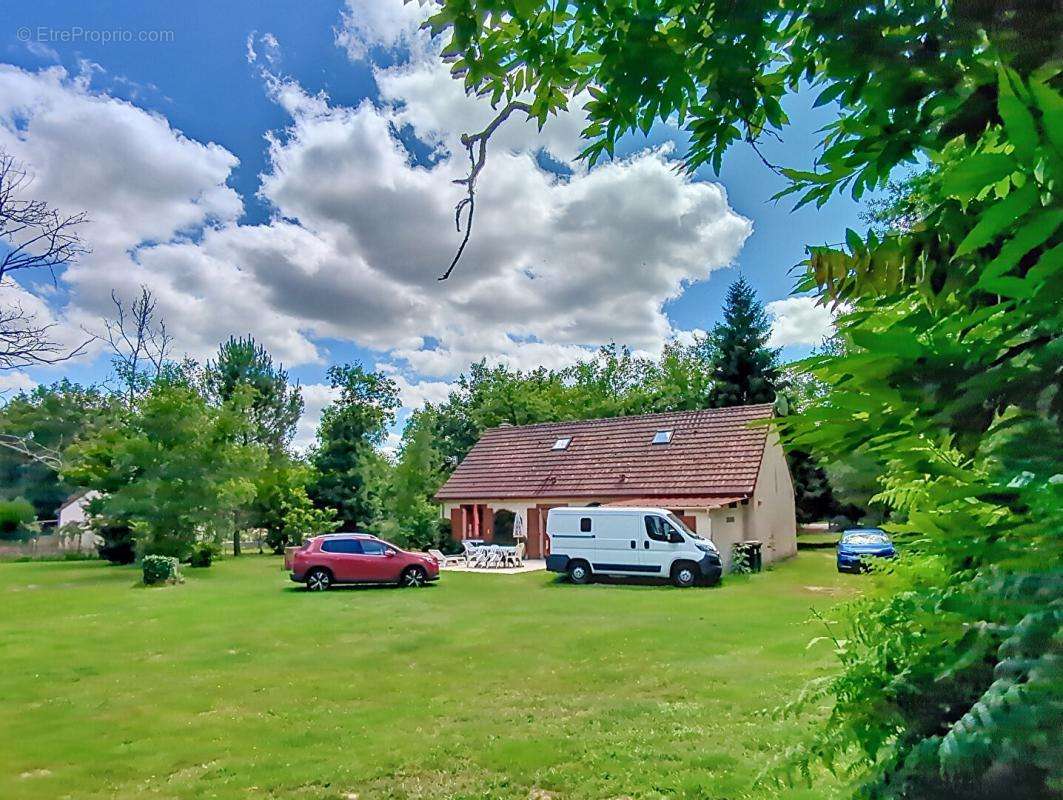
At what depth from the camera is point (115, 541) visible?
3119 cm

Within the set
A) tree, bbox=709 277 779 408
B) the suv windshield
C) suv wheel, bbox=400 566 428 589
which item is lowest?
suv wheel, bbox=400 566 428 589

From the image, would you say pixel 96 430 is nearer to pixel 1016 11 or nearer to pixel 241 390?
pixel 241 390

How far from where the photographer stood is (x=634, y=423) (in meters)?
31.6

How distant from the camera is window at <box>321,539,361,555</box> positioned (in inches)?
858

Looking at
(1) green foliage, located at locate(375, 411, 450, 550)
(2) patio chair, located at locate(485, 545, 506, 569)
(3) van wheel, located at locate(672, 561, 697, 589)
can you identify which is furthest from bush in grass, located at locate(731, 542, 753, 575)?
(1) green foliage, located at locate(375, 411, 450, 550)

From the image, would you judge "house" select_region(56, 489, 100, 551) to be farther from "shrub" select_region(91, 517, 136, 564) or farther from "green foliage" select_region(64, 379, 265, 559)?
"green foliage" select_region(64, 379, 265, 559)

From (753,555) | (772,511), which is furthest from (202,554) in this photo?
(772,511)

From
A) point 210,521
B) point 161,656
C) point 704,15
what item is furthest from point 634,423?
point 704,15

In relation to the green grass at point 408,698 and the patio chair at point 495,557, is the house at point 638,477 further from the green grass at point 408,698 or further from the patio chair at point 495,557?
the green grass at point 408,698

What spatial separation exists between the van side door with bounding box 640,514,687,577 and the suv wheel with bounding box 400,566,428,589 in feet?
23.0

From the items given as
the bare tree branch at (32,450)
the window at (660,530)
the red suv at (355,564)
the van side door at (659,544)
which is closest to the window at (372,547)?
the red suv at (355,564)

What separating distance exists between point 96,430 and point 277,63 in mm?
33823

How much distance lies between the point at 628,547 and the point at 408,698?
13.3 m

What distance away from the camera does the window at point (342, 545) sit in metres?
21.8
